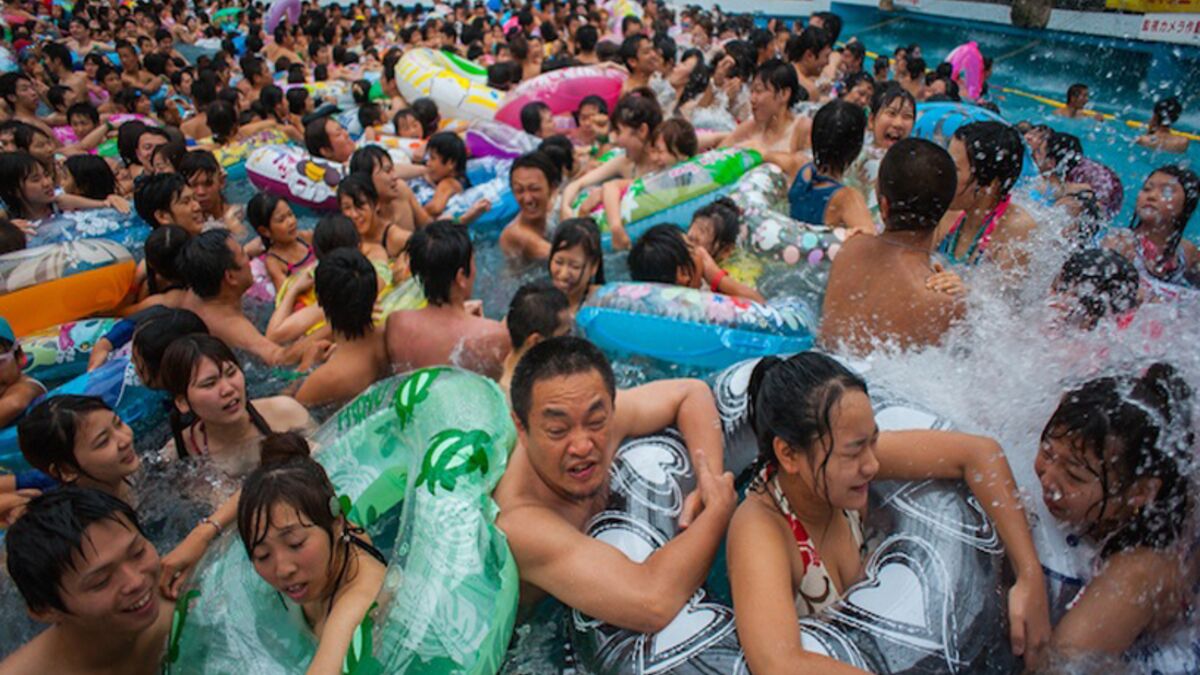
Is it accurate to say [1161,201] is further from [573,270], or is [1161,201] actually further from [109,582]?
[109,582]

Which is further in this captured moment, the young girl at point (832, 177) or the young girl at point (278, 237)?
the young girl at point (278, 237)

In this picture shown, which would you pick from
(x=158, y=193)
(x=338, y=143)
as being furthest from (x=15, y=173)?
(x=338, y=143)

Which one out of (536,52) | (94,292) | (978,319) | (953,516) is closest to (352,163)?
(94,292)

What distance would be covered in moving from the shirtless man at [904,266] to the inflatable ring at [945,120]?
281 cm

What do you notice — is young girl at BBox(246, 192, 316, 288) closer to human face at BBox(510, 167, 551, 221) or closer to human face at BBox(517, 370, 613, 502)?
human face at BBox(510, 167, 551, 221)

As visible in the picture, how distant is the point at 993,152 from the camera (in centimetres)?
367

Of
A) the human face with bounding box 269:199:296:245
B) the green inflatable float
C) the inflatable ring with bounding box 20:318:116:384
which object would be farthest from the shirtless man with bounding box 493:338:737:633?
the inflatable ring with bounding box 20:318:116:384

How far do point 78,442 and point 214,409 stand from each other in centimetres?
48

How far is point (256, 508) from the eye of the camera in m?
2.11

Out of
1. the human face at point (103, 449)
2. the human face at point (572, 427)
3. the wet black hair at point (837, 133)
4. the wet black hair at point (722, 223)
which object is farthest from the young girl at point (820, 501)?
the wet black hair at point (837, 133)

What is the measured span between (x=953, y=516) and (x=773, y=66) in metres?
4.34

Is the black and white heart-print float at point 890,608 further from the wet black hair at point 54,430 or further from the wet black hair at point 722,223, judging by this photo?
the wet black hair at point 722,223

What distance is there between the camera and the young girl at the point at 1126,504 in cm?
205

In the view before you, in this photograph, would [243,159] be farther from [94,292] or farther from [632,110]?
[632,110]
